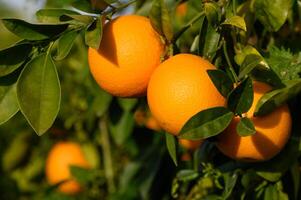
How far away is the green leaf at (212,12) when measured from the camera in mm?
923

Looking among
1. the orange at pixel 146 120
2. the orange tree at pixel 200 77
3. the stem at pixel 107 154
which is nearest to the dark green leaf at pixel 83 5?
the orange tree at pixel 200 77

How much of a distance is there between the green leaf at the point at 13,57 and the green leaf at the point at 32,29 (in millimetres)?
22

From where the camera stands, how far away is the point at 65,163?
205 cm

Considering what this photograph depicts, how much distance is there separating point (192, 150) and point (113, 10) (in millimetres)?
600

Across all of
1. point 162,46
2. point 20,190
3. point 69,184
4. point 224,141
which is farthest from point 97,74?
point 20,190

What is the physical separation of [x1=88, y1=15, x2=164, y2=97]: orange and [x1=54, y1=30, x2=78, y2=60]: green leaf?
0.14 feet

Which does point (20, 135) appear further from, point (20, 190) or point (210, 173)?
point (210, 173)

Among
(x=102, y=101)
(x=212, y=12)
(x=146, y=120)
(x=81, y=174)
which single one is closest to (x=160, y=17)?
(x=212, y=12)

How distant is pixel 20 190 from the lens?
2291 millimetres

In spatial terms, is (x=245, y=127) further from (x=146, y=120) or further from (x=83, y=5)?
(x=146, y=120)

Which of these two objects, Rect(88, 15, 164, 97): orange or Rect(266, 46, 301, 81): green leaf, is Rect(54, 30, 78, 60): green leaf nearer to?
Rect(88, 15, 164, 97): orange

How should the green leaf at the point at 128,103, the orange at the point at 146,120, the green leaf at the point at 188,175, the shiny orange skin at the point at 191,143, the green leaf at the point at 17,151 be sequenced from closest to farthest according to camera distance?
the green leaf at the point at 188,175 → the shiny orange skin at the point at 191,143 → the green leaf at the point at 128,103 → the orange at the point at 146,120 → the green leaf at the point at 17,151

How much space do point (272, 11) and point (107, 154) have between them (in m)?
1.11

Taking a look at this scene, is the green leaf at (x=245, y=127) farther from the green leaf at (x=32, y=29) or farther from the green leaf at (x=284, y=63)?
the green leaf at (x=32, y=29)
